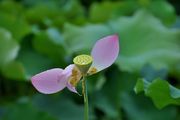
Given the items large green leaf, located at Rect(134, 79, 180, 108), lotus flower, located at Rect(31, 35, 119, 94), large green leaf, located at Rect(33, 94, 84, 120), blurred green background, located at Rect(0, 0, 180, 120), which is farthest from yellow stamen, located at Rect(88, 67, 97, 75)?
large green leaf, located at Rect(33, 94, 84, 120)

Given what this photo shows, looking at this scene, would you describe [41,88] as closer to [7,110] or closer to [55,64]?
[7,110]

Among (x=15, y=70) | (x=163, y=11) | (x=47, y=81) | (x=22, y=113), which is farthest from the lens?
(x=163, y=11)

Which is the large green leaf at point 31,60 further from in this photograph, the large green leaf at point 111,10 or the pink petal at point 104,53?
the pink petal at point 104,53

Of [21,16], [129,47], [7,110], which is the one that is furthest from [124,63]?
[21,16]

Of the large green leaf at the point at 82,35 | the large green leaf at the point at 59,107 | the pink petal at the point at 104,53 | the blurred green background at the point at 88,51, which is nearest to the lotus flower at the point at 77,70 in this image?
the pink petal at the point at 104,53

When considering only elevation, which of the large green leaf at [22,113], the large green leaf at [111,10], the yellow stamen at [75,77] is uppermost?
the yellow stamen at [75,77]

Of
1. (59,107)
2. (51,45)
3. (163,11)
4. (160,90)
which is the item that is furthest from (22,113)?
(163,11)

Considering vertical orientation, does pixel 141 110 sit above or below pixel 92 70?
below

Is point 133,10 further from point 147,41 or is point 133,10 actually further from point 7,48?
point 7,48

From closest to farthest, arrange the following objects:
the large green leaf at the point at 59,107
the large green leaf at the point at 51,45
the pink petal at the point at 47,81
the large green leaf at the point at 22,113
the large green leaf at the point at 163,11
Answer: the pink petal at the point at 47,81 < the large green leaf at the point at 22,113 < the large green leaf at the point at 59,107 < the large green leaf at the point at 51,45 < the large green leaf at the point at 163,11
